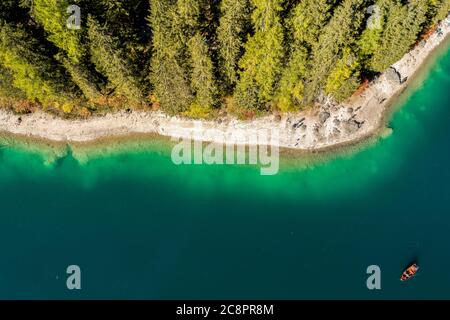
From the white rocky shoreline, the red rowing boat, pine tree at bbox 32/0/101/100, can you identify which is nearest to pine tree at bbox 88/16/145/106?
pine tree at bbox 32/0/101/100

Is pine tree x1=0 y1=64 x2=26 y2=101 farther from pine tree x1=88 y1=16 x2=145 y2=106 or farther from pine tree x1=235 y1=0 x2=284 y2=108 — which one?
pine tree x1=235 y1=0 x2=284 y2=108

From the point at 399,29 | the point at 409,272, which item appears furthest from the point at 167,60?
the point at 409,272

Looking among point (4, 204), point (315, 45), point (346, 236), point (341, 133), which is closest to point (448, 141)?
point (341, 133)

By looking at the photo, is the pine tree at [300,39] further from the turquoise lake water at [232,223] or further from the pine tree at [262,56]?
the turquoise lake water at [232,223]

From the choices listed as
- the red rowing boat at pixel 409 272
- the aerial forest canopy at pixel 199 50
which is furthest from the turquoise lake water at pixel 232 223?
the aerial forest canopy at pixel 199 50

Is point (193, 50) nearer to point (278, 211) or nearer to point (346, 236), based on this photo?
point (278, 211)

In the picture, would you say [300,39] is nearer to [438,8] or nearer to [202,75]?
[202,75]

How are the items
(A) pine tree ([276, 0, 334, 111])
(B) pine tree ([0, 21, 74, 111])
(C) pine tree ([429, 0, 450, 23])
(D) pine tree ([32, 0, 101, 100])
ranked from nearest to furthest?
1. (D) pine tree ([32, 0, 101, 100])
2. (B) pine tree ([0, 21, 74, 111])
3. (A) pine tree ([276, 0, 334, 111])
4. (C) pine tree ([429, 0, 450, 23])
